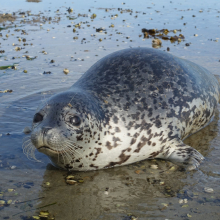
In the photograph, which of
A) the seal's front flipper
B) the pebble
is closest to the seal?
the seal's front flipper

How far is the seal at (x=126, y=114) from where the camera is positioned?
136 inches

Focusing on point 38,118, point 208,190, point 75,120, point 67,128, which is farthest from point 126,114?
point 208,190

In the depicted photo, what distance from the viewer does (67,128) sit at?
3.38 meters

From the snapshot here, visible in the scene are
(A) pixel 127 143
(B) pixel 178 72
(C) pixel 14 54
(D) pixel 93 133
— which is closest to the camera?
(D) pixel 93 133

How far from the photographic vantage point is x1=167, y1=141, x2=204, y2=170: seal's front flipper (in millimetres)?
3877

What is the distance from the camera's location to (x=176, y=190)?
3.38 metres

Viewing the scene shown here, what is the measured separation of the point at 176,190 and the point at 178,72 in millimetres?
1836

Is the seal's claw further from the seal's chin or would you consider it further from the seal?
the seal's chin

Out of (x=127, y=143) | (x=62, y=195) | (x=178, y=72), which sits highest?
(x=178, y=72)

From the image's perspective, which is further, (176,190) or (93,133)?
(93,133)

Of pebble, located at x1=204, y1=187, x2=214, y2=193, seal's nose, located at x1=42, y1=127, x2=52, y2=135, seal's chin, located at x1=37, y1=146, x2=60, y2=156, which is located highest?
seal's nose, located at x1=42, y1=127, x2=52, y2=135

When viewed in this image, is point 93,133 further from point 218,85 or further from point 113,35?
point 113,35

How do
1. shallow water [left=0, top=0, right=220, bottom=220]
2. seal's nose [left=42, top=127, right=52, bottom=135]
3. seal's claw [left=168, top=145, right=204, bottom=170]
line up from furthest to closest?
seal's claw [left=168, top=145, right=204, bottom=170], seal's nose [left=42, top=127, right=52, bottom=135], shallow water [left=0, top=0, right=220, bottom=220]

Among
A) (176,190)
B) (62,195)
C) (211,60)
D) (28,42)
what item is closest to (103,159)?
(62,195)
